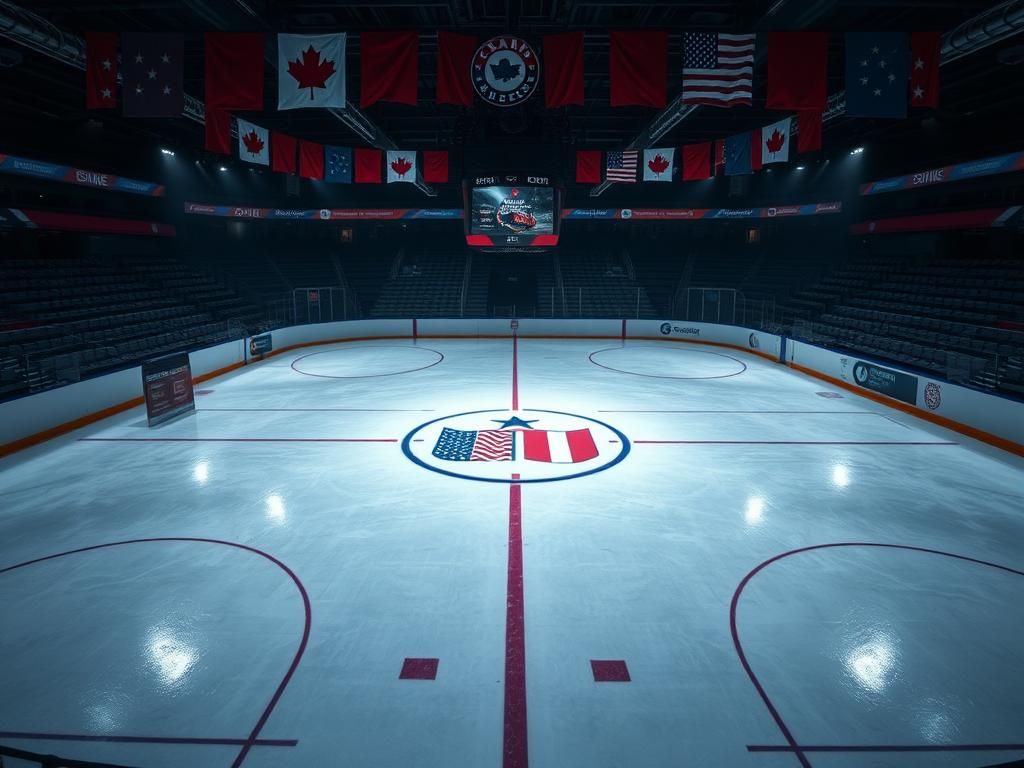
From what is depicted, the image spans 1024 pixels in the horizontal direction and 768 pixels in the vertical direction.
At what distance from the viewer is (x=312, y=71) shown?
400 inches

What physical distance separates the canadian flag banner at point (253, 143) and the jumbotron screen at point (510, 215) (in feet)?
20.8

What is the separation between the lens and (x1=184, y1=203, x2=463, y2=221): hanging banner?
30136mm

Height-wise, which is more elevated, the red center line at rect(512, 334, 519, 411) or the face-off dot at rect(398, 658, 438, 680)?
the red center line at rect(512, 334, 519, 411)

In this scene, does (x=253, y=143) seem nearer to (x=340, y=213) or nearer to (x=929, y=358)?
(x=340, y=213)

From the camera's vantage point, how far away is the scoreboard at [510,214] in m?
16.2

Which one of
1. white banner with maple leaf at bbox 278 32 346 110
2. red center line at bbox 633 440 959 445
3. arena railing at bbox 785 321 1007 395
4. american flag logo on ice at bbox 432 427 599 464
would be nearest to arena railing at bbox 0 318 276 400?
white banner with maple leaf at bbox 278 32 346 110

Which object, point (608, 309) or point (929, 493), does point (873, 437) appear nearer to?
point (929, 493)

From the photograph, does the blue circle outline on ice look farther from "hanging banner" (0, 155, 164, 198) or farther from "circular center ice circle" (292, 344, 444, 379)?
"hanging banner" (0, 155, 164, 198)

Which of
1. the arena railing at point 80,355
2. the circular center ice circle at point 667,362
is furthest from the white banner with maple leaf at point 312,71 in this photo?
the circular center ice circle at point 667,362

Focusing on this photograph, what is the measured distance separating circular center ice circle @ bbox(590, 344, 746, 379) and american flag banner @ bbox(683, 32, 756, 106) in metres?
8.45

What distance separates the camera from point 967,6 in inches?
451

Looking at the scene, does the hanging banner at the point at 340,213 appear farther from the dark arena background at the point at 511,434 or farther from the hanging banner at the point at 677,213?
the hanging banner at the point at 677,213

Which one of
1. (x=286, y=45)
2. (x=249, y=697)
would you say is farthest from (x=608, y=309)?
(x=249, y=697)

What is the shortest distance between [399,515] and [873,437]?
364 inches
